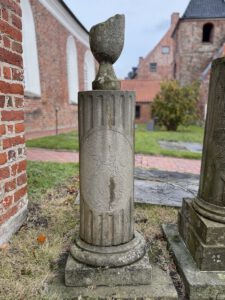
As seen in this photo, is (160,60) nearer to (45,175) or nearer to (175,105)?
(175,105)

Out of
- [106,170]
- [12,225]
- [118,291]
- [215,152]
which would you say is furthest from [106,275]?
[215,152]

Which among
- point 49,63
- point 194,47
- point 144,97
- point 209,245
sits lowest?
point 209,245

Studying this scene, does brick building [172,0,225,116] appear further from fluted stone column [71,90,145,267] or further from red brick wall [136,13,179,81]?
fluted stone column [71,90,145,267]

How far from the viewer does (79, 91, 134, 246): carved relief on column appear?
5.55 ft

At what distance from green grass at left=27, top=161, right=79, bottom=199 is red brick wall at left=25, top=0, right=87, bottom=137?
5.33 meters

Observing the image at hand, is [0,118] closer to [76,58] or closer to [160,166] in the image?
[160,166]

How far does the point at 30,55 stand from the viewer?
10273 millimetres

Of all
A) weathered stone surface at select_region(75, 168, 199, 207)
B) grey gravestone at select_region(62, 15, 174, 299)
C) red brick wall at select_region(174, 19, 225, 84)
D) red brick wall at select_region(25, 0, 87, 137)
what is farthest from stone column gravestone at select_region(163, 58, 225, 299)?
red brick wall at select_region(174, 19, 225, 84)

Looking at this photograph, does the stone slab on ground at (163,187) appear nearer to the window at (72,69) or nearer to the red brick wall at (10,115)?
the red brick wall at (10,115)

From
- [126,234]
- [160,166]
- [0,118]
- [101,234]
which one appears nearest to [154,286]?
[126,234]

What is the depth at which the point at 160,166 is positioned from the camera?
562 cm

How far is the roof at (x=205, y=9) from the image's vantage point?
22.3 meters

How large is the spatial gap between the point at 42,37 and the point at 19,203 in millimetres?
10074

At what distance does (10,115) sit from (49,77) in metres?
10.1
